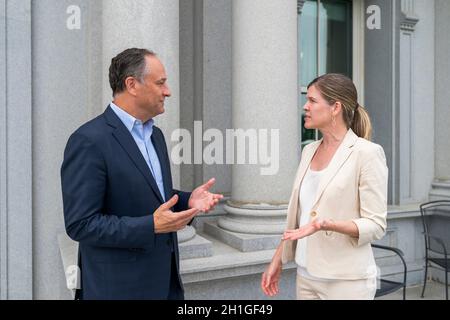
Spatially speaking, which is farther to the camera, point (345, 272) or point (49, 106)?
point (49, 106)

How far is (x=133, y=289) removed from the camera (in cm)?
192

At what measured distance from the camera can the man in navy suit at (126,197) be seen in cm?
172

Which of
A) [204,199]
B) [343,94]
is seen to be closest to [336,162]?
[343,94]

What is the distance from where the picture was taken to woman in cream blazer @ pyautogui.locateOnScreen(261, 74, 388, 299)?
6.25 ft

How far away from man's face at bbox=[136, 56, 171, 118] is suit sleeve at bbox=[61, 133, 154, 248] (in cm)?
35

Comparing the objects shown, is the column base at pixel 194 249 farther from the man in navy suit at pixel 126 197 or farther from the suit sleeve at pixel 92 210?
the suit sleeve at pixel 92 210

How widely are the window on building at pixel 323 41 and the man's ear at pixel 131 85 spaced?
3.63m

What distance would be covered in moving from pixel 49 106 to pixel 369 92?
4192mm

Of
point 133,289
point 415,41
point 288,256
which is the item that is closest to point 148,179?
point 133,289

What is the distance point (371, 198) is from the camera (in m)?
1.90

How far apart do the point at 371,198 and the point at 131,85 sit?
124 cm

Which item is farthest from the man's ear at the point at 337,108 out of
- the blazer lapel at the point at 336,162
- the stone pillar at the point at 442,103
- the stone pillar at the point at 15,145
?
the stone pillar at the point at 442,103

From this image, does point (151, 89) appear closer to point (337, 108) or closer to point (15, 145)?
point (337, 108)
